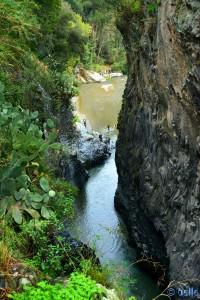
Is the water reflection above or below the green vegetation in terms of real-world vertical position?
below

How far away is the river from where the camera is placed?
36.9 feet

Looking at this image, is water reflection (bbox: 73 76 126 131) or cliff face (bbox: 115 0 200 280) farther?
water reflection (bbox: 73 76 126 131)

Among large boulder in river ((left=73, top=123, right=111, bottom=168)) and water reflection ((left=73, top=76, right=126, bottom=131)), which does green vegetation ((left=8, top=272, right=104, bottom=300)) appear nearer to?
large boulder in river ((left=73, top=123, right=111, bottom=168))

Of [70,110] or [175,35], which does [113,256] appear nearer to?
[175,35]

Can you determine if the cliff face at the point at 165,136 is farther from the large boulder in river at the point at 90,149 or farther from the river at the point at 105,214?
the large boulder in river at the point at 90,149

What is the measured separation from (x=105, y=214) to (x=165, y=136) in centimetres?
735

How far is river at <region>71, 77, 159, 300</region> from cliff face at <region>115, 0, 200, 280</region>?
686 mm

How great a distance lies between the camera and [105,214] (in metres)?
16.6

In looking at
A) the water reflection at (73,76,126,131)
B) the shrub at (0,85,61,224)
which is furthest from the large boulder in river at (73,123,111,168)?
the shrub at (0,85,61,224)

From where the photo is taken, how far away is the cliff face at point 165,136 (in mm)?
7864

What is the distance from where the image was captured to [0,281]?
531cm

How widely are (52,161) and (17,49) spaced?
13.7 feet

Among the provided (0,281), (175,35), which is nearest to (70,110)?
(175,35)

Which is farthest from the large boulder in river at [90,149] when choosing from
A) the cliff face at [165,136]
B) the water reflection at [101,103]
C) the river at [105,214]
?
the cliff face at [165,136]
